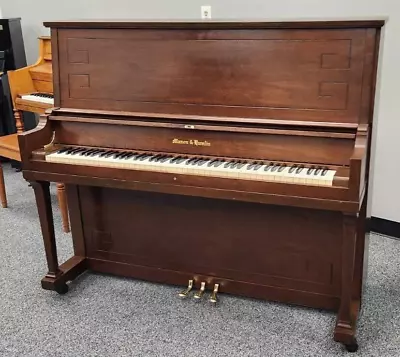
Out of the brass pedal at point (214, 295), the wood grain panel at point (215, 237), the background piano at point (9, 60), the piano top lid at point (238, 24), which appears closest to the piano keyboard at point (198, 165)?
the wood grain panel at point (215, 237)

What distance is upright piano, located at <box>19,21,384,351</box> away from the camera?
1.84 m

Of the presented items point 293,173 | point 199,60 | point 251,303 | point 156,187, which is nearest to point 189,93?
point 199,60

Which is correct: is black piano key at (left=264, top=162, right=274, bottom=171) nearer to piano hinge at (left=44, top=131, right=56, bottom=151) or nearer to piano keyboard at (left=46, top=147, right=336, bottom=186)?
piano keyboard at (left=46, top=147, right=336, bottom=186)

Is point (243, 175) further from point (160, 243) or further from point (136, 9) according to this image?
point (136, 9)

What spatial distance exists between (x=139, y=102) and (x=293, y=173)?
28.7 inches

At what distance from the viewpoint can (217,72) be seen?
6.63ft

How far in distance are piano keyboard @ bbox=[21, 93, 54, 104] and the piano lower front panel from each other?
94cm

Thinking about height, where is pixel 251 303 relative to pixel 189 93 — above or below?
below

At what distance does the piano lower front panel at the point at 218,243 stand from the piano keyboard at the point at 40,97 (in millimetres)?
940

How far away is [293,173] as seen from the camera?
1801 mm

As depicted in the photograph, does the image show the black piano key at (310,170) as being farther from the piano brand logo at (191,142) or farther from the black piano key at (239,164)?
the piano brand logo at (191,142)

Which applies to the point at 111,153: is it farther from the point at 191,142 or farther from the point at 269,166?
the point at 269,166

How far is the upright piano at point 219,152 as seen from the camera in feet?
6.04

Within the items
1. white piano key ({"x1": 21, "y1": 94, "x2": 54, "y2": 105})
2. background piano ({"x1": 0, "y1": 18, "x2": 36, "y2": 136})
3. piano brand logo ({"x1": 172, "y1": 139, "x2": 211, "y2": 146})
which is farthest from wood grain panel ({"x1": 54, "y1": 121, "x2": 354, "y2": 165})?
background piano ({"x1": 0, "y1": 18, "x2": 36, "y2": 136})
